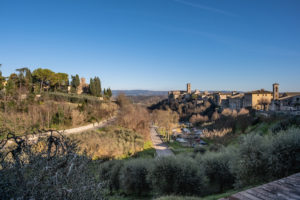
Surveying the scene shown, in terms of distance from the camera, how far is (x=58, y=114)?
19656 mm

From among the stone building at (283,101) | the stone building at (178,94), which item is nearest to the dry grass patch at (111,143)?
the stone building at (283,101)

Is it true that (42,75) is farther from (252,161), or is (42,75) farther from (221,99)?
(221,99)

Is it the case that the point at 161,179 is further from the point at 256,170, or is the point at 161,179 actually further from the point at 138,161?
the point at 256,170

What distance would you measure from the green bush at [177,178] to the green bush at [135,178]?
3.33 ft

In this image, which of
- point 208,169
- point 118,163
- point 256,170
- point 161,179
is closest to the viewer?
point 256,170

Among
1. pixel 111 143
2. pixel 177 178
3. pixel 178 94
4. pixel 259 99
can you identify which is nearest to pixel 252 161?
pixel 177 178

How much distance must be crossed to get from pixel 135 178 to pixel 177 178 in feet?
8.45

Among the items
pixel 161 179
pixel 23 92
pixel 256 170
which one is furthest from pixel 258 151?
pixel 23 92

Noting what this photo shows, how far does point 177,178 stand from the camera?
27.8 feet

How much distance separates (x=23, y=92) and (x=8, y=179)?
78.5 feet

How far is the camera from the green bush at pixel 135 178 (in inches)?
375

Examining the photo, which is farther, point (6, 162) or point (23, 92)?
point (23, 92)

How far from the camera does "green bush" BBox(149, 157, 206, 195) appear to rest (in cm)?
843

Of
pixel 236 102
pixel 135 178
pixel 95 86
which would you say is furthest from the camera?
pixel 236 102
